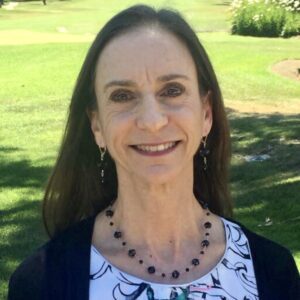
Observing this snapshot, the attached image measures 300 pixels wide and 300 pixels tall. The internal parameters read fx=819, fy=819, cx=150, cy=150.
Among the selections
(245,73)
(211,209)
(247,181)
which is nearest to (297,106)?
(245,73)

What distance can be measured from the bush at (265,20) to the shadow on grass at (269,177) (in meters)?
15.6

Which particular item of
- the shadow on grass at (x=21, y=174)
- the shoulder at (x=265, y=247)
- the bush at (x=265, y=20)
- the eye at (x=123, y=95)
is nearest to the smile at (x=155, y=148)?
the eye at (x=123, y=95)

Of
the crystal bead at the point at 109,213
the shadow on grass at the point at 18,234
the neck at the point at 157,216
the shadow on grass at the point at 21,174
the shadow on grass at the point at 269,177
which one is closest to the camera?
the neck at the point at 157,216

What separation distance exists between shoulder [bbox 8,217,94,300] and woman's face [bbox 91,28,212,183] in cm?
23

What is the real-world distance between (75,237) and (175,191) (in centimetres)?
30

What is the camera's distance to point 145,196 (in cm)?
A: 218

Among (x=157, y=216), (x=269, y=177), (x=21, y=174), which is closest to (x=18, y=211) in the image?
(x=21, y=174)

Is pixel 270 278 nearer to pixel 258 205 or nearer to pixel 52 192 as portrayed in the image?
pixel 52 192

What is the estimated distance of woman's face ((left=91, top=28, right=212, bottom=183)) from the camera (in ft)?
6.82

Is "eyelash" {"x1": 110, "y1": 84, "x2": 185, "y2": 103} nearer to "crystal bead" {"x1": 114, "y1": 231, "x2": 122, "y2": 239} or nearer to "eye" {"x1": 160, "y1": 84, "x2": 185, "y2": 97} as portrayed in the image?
"eye" {"x1": 160, "y1": 84, "x2": 185, "y2": 97}

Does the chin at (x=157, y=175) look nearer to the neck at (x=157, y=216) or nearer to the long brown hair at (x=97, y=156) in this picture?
the neck at (x=157, y=216)

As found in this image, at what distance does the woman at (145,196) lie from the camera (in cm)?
209

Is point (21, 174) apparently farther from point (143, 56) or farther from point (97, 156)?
point (143, 56)

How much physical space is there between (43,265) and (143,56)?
59cm
